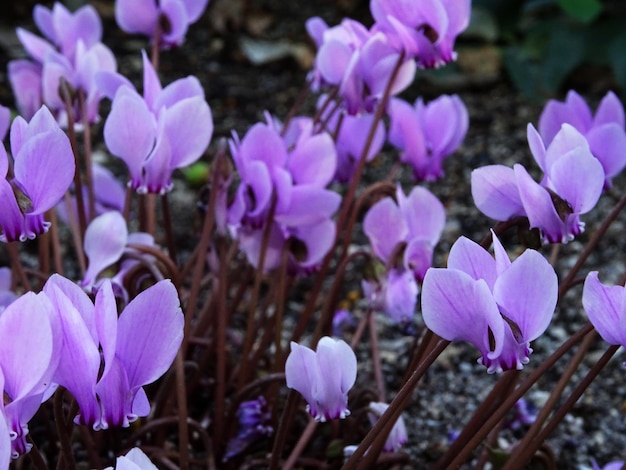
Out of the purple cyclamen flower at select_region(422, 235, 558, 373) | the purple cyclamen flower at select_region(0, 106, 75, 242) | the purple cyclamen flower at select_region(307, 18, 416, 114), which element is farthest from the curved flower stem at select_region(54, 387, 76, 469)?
the purple cyclamen flower at select_region(307, 18, 416, 114)

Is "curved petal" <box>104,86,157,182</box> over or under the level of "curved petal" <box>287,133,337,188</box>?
over

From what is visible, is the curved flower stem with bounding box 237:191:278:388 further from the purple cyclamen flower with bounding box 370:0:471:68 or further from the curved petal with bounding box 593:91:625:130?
the curved petal with bounding box 593:91:625:130

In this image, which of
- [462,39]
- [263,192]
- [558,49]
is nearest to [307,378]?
[263,192]

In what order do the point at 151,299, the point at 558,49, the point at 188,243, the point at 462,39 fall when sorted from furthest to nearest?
1. the point at 462,39
2. the point at 558,49
3. the point at 188,243
4. the point at 151,299

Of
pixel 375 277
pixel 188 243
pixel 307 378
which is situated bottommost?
pixel 188 243

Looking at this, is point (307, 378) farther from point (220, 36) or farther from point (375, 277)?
point (220, 36)

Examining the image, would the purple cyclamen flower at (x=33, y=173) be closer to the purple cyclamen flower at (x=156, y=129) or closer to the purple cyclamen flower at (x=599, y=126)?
the purple cyclamen flower at (x=156, y=129)

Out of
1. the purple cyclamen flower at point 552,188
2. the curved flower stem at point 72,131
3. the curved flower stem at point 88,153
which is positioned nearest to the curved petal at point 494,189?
the purple cyclamen flower at point 552,188
